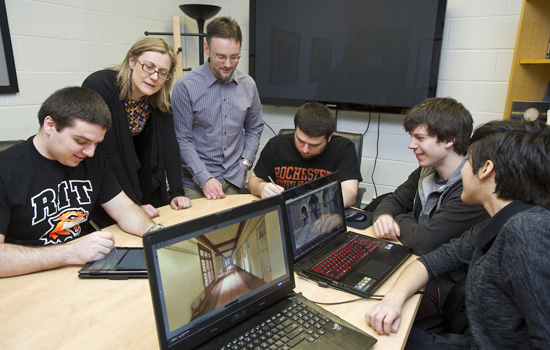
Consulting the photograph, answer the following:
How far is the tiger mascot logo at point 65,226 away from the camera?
144 centimetres

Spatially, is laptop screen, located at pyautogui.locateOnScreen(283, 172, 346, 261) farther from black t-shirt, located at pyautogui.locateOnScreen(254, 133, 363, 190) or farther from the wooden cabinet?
the wooden cabinet

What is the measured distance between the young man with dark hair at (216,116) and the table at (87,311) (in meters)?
0.98

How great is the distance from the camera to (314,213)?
1.36 meters

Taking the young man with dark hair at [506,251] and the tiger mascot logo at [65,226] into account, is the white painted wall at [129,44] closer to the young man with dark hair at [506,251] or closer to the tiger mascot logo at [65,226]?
the tiger mascot logo at [65,226]

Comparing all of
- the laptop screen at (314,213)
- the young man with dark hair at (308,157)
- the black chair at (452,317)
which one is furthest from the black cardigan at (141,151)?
the black chair at (452,317)

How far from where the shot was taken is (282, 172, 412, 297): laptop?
1221 mm

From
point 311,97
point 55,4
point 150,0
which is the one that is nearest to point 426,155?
point 311,97

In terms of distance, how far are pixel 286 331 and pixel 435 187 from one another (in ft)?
3.34

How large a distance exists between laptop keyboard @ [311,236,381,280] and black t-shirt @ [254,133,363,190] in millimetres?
682

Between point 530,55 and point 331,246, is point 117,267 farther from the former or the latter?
point 530,55

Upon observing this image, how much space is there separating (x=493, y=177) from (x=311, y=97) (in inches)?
87.0

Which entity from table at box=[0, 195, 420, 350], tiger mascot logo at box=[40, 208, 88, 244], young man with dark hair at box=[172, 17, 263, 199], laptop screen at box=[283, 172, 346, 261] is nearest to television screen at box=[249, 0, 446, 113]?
young man with dark hair at box=[172, 17, 263, 199]

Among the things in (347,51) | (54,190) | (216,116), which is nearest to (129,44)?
(216,116)

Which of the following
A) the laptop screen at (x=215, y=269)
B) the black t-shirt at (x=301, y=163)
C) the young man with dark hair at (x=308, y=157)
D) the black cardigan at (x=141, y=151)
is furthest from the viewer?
the black t-shirt at (x=301, y=163)
